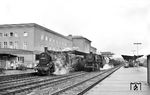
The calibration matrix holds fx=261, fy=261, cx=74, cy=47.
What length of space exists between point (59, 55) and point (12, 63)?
45.1 feet

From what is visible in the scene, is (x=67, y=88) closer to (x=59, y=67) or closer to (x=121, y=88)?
(x=121, y=88)

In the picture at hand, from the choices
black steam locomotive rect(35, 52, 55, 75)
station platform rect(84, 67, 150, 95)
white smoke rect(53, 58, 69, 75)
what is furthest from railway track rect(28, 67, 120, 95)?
white smoke rect(53, 58, 69, 75)

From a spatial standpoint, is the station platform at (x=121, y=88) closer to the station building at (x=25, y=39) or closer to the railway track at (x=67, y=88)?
the railway track at (x=67, y=88)

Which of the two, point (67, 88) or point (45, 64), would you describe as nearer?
point (67, 88)

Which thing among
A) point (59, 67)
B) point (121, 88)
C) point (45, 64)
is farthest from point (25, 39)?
point (121, 88)

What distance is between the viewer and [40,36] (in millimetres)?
65312

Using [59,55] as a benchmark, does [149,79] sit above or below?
below

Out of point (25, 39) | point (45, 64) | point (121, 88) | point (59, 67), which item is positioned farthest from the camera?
point (25, 39)

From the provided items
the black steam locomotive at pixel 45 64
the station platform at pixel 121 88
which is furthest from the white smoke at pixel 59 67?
the station platform at pixel 121 88

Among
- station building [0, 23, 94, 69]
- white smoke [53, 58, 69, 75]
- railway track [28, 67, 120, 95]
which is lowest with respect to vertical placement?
railway track [28, 67, 120, 95]

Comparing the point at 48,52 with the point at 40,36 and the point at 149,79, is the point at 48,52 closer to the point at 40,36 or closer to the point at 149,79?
the point at 149,79

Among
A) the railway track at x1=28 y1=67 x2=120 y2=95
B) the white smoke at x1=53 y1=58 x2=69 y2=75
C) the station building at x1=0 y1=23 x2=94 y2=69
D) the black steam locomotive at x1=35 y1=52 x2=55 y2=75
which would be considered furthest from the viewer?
the station building at x1=0 y1=23 x2=94 y2=69

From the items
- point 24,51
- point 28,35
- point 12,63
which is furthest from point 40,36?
point 12,63

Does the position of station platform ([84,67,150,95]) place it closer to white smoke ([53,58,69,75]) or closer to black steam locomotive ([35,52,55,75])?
black steam locomotive ([35,52,55,75])
